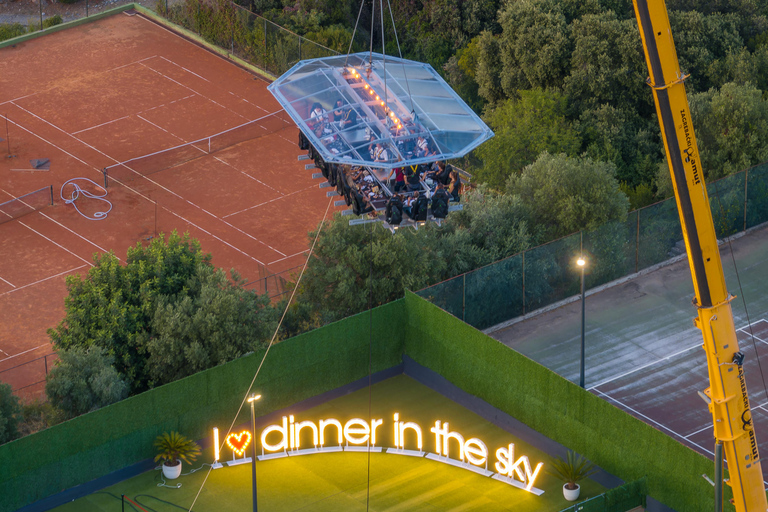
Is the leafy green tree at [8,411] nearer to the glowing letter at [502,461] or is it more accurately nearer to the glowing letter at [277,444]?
A: the glowing letter at [277,444]

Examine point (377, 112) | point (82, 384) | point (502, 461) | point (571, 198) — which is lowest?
point (502, 461)

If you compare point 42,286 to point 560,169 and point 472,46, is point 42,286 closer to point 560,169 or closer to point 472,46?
point 560,169

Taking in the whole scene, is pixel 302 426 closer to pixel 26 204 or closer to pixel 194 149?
pixel 26 204

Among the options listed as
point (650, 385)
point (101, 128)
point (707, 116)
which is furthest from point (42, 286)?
point (707, 116)

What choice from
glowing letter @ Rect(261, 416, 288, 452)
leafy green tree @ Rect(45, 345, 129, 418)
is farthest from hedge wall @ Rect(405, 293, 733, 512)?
leafy green tree @ Rect(45, 345, 129, 418)

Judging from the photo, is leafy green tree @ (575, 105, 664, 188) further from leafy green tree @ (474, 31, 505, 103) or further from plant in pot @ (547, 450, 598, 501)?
plant in pot @ (547, 450, 598, 501)

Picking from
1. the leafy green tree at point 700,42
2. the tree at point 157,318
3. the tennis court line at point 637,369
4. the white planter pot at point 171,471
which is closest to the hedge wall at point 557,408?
the tennis court line at point 637,369

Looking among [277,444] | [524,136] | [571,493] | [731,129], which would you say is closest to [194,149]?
[524,136]
